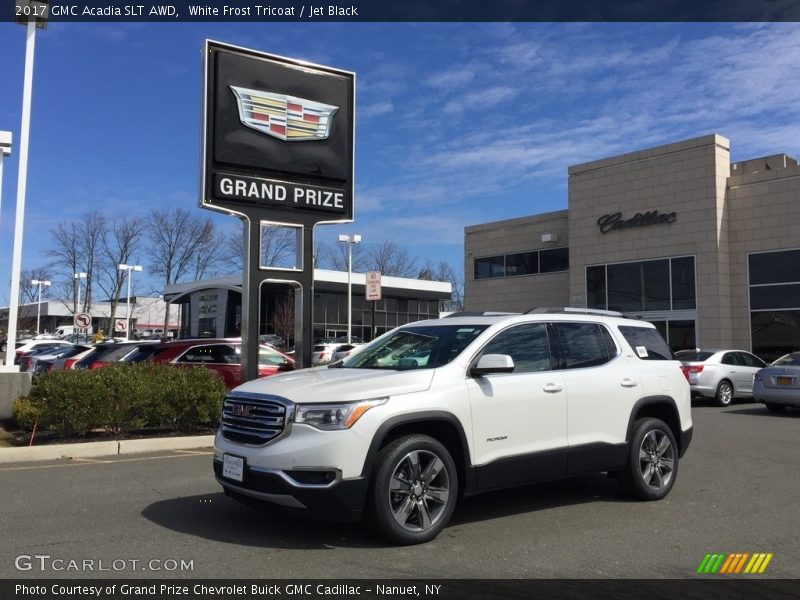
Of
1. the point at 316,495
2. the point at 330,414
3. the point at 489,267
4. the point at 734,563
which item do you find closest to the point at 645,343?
the point at 734,563

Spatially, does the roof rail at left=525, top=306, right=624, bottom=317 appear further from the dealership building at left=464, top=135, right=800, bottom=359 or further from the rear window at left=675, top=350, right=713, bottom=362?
the dealership building at left=464, top=135, right=800, bottom=359

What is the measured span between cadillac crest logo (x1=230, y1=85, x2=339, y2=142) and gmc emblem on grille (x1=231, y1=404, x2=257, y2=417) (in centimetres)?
750

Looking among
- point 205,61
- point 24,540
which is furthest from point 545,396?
point 205,61

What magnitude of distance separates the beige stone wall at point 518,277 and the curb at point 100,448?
2226 cm

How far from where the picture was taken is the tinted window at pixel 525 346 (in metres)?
6.06

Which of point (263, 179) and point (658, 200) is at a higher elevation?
point (658, 200)

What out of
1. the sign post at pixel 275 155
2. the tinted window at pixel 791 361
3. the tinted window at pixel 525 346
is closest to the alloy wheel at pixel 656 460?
the tinted window at pixel 525 346

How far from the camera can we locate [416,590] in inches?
170

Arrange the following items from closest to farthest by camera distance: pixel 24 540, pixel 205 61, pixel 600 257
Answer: pixel 24 540
pixel 205 61
pixel 600 257

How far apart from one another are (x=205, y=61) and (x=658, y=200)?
2003 centimetres

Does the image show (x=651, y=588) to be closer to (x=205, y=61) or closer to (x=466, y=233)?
(x=205, y=61)

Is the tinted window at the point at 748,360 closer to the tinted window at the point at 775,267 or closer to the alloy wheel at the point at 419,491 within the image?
the tinted window at the point at 775,267

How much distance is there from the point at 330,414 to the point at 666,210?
2430cm
